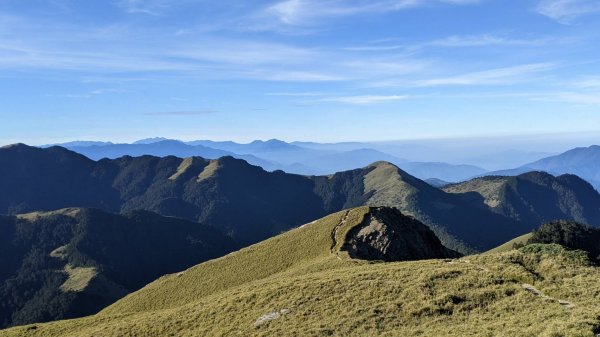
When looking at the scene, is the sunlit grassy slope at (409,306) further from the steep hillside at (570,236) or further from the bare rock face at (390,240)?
the steep hillside at (570,236)

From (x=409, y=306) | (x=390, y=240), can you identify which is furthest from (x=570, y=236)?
(x=409, y=306)

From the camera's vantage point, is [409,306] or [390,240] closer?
[409,306]

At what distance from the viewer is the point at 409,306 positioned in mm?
37031

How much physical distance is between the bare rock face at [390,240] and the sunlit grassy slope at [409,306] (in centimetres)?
2795

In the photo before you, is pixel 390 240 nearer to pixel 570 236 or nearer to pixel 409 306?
pixel 409 306

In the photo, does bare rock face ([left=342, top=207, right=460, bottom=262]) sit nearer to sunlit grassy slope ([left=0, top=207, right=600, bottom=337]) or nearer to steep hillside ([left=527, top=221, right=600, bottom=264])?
sunlit grassy slope ([left=0, top=207, right=600, bottom=337])

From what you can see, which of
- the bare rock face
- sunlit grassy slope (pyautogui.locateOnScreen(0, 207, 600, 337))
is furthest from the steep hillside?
sunlit grassy slope (pyautogui.locateOnScreen(0, 207, 600, 337))

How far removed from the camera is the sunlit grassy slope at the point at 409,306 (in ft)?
105

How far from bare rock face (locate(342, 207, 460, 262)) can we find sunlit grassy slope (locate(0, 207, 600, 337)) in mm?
27948

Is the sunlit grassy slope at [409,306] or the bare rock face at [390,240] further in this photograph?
the bare rock face at [390,240]

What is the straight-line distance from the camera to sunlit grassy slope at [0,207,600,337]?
31.9 m

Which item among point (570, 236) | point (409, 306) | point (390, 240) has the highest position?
point (409, 306)

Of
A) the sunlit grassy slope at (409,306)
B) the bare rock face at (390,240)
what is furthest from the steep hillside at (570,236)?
the sunlit grassy slope at (409,306)

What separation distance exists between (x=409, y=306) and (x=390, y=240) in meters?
45.2
